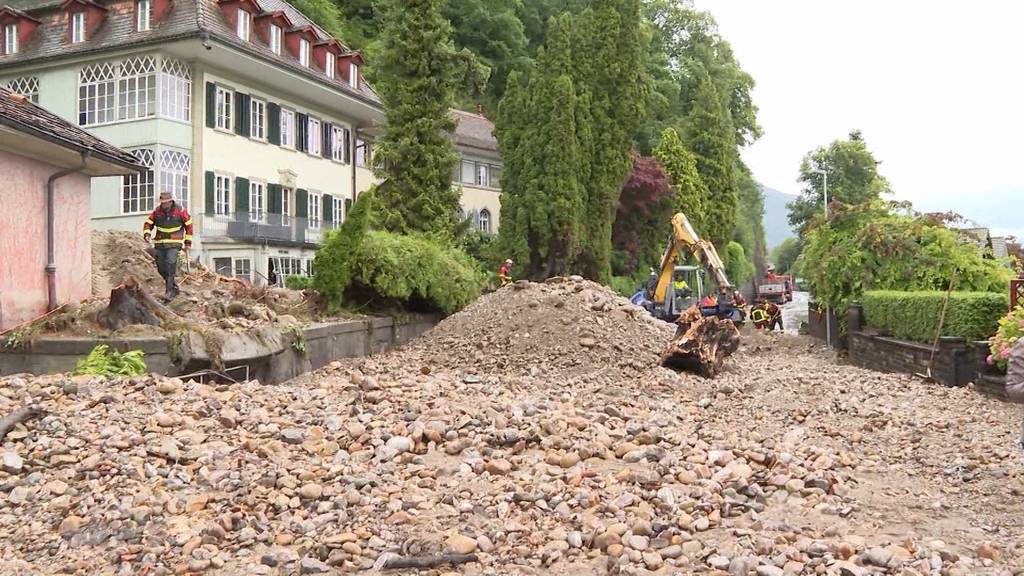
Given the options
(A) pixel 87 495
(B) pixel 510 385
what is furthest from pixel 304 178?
(A) pixel 87 495

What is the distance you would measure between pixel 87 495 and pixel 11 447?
45.1 inches

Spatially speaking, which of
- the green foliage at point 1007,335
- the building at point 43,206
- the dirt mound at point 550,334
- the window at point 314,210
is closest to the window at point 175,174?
the window at point 314,210

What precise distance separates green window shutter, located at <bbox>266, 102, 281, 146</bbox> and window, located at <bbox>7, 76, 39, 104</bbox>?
6.78 metres

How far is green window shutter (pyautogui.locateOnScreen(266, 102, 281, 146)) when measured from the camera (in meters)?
30.8

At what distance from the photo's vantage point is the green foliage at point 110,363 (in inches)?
404

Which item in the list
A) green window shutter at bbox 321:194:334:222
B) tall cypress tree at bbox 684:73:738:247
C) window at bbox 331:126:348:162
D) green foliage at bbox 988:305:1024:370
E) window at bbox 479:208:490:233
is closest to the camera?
green foliage at bbox 988:305:1024:370

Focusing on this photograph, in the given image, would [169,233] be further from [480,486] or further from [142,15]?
[142,15]

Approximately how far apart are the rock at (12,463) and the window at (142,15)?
2330cm

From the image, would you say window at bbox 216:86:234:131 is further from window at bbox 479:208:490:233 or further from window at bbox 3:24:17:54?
window at bbox 479:208:490:233

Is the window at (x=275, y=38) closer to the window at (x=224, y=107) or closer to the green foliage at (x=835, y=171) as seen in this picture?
the window at (x=224, y=107)

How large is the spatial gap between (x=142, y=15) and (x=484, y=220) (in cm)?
2473

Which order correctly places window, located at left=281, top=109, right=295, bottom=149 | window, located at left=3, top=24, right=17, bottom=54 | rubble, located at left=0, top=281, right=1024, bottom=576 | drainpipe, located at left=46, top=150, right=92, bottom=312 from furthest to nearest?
window, located at left=281, top=109, right=295, bottom=149 < window, located at left=3, top=24, right=17, bottom=54 < drainpipe, located at left=46, top=150, right=92, bottom=312 < rubble, located at left=0, top=281, right=1024, bottom=576

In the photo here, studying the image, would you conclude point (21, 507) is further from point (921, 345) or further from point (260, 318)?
point (921, 345)

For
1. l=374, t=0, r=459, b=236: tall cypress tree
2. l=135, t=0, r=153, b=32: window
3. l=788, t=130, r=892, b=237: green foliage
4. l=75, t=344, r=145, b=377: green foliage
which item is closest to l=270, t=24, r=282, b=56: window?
l=135, t=0, r=153, b=32: window
